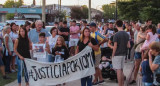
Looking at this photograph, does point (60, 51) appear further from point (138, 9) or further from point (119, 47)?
point (138, 9)

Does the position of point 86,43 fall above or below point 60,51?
above

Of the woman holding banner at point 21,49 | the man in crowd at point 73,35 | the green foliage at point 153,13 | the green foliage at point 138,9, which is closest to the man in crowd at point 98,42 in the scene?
the woman holding banner at point 21,49

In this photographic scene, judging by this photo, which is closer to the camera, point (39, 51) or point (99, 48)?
point (39, 51)

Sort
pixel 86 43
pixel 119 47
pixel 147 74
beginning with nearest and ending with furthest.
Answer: pixel 147 74 → pixel 86 43 → pixel 119 47

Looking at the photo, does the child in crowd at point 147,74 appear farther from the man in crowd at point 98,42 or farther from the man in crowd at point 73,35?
the man in crowd at point 73,35

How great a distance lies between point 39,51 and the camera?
700cm

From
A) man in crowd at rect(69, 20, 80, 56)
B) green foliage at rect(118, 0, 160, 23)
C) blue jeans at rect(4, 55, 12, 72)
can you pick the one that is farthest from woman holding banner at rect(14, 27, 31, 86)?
green foliage at rect(118, 0, 160, 23)

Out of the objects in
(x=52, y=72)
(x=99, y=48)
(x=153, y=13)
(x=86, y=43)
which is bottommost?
(x=52, y=72)

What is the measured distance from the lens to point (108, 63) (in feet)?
27.0

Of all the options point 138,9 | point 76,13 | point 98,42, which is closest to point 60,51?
point 98,42

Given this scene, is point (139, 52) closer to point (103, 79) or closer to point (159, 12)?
point (103, 79)

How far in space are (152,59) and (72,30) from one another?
7.10 metres

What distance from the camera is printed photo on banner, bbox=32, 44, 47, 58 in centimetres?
696

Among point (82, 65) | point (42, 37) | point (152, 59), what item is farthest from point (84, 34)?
point (152, 59)
